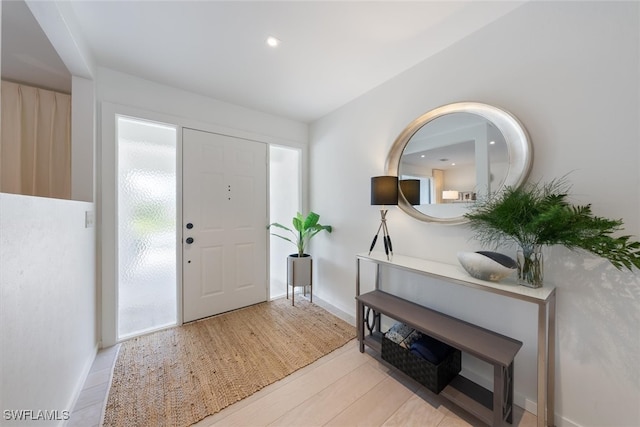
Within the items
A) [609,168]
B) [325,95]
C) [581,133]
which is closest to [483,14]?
[581,133]

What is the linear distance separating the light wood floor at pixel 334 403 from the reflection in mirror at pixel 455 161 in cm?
127

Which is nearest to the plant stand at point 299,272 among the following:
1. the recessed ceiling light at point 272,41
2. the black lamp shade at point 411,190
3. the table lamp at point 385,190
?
the table lamp at point 385,190

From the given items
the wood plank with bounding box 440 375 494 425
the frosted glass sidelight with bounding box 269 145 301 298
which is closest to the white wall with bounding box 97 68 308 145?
the frosted glass sidelight with bounding box 269 145 301 298

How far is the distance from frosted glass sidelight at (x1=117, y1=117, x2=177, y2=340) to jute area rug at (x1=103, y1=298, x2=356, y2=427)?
0.25m

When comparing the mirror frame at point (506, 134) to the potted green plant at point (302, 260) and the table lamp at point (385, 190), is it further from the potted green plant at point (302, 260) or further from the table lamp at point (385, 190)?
the potted green plant at point (302, 260)

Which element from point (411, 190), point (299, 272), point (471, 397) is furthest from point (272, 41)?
point (471, 397)

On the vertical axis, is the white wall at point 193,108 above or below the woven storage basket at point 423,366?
above

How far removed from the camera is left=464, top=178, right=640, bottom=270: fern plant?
105 centimetres

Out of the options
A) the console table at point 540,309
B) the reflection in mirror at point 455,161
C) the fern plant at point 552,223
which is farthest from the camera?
the reflection in mirror at point 455,161

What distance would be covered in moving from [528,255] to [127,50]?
3152 mm

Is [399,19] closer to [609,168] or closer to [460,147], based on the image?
[460,147]

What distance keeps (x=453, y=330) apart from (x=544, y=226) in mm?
825

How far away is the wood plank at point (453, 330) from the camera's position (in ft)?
4.25

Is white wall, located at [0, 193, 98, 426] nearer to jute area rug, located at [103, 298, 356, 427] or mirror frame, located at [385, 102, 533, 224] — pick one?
jute area rug, located at [103, 298, 356, 427]
